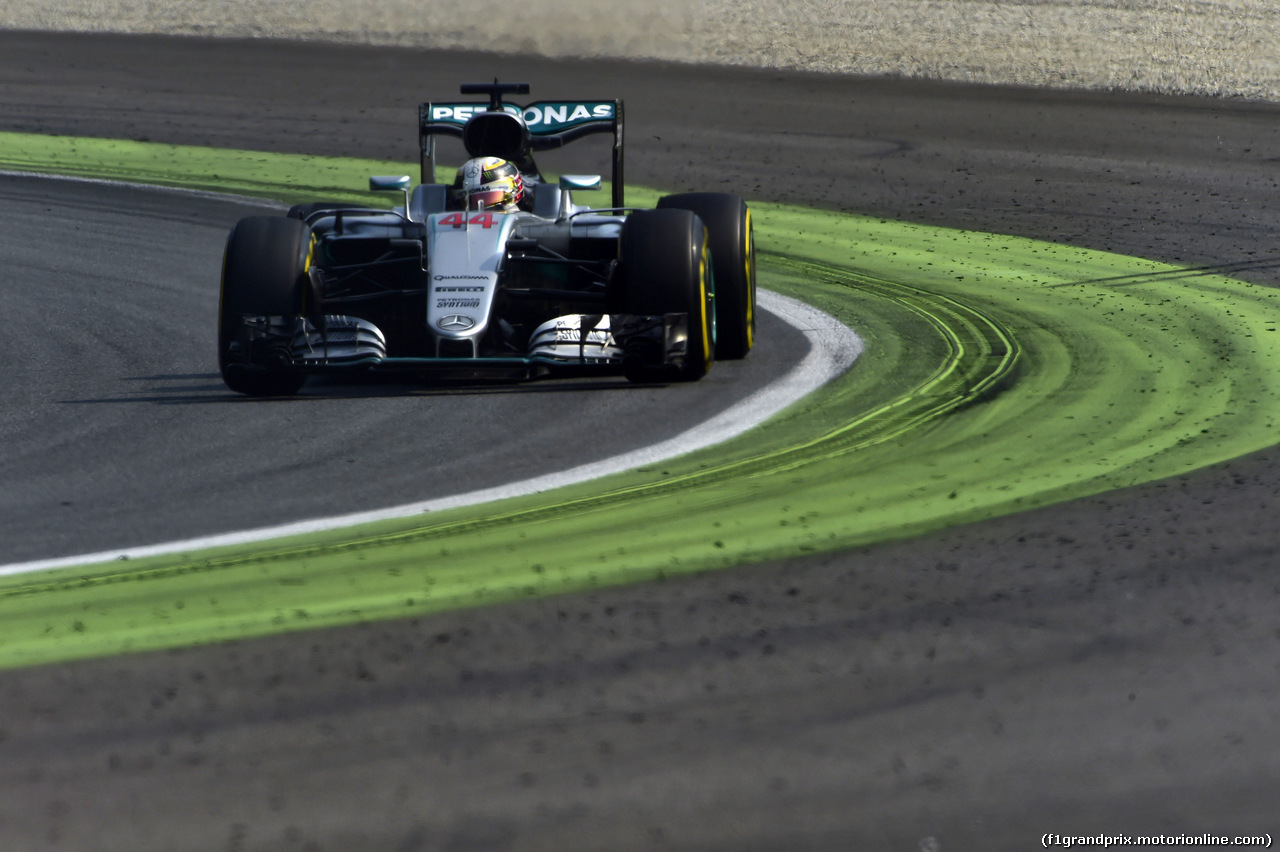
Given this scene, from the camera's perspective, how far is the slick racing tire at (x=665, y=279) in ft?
25.4

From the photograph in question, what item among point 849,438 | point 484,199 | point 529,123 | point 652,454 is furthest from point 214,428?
point 529,123

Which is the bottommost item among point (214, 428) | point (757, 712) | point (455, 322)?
point (757, 712)

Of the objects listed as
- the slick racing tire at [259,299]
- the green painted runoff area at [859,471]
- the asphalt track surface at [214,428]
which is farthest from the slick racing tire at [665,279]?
the slick racing tire at [259,299]

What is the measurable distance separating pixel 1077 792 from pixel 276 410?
4.85 meters

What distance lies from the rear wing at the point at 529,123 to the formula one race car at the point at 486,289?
15.2 inches

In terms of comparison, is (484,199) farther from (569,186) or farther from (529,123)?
(529,123)

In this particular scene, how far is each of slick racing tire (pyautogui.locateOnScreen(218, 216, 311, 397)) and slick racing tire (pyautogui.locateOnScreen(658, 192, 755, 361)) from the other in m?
1.89

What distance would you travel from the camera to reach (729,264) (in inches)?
334

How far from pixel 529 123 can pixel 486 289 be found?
77.1 inches

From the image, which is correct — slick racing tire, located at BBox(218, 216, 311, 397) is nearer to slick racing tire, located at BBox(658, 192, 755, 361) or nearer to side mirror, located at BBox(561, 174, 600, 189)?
side mirror, located at BBox(561, 174, 600, 189)

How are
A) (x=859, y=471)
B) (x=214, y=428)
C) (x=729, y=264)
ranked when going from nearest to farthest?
(x=859, y=471) → (x=214, y=428) → (x=729, y=264)

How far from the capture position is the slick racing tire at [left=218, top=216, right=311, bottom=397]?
7695 millimetres

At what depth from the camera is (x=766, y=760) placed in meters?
3.71

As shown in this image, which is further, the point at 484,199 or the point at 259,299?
the point at 484,199
